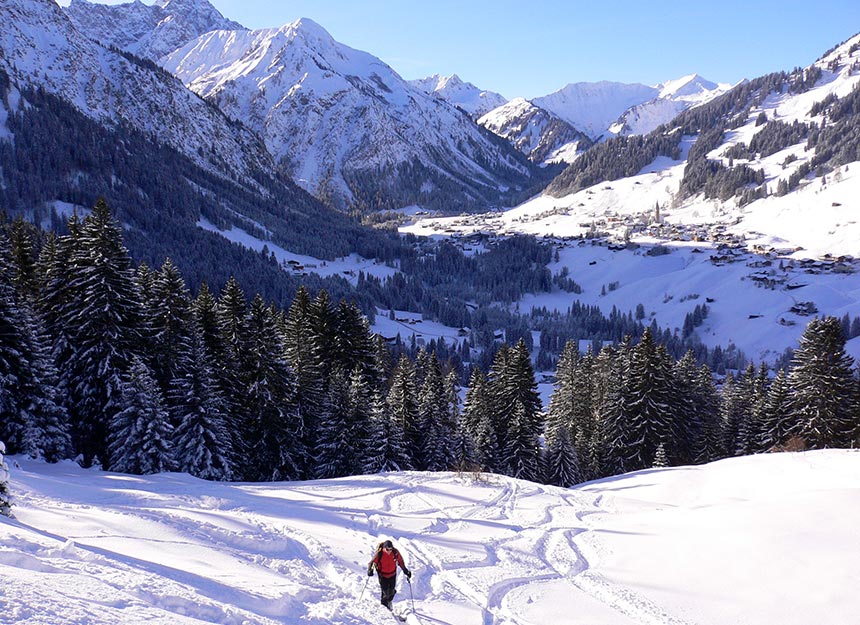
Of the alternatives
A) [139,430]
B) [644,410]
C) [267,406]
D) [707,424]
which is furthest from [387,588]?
[707,424]

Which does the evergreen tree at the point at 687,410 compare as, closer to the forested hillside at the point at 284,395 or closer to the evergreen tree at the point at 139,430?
the forested hillside at the point at 284,395

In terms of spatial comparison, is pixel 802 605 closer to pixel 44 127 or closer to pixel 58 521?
pixel 58 521

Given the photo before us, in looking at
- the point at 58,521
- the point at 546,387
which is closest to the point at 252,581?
the point at 58,521

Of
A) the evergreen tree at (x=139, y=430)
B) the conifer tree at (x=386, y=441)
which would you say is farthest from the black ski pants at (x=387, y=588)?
the conifer tree at (x=386, y=441)

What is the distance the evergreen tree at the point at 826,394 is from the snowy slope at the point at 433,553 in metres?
21.8

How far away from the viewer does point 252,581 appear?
11.3m

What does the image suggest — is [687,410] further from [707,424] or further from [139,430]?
[139,430]

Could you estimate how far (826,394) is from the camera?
138 ft

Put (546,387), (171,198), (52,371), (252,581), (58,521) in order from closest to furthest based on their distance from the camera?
1. (252,581)
2. (58,521)
3. (52,371)
4. (546,387)
5. (171,198)

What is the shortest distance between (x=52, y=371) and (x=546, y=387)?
100 m

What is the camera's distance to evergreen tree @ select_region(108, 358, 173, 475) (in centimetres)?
2786

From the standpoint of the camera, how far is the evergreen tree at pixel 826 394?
41750 millimetres

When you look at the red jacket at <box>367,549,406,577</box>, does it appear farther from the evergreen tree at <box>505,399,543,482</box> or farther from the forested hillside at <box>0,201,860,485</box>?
the evergreen tree at <box>505,399,543,482</box>

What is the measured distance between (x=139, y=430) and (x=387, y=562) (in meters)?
21.3
